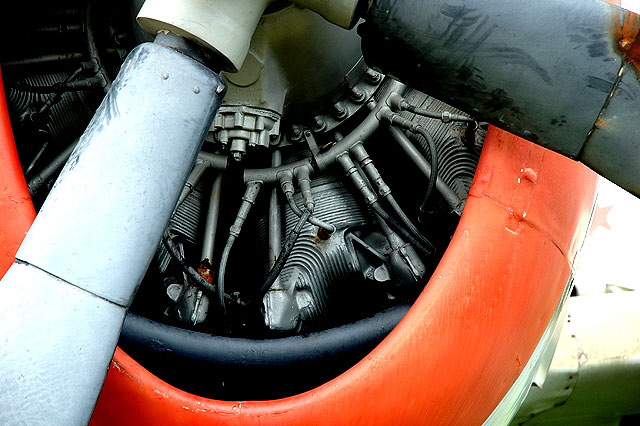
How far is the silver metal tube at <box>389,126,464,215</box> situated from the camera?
3066 mm

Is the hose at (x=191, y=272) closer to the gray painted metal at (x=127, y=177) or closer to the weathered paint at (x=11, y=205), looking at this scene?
the weathered paint at (x=11, y=205)

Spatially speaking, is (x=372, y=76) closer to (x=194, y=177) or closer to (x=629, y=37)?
(x=194, y=177)

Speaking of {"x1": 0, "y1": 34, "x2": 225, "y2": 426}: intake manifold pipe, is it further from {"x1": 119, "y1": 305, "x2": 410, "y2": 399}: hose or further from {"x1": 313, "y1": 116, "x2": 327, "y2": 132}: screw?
{"x1": 313, "y1": 116, "x2": 327, "y2": 132}: screw

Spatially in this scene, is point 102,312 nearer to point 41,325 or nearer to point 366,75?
point 41,325

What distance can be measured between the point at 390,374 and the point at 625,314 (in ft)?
9.12

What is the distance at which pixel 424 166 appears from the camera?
320cm

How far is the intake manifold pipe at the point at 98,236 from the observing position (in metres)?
1.94

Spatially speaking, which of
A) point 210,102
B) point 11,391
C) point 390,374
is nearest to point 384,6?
point 210,102

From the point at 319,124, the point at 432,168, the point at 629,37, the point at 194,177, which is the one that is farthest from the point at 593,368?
the point at 629,37

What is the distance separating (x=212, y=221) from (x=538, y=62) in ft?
4.91

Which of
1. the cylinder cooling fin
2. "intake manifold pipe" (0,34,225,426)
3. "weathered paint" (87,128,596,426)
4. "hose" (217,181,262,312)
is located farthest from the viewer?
"hose" (217,181,262,312)

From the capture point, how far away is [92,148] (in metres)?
2.11

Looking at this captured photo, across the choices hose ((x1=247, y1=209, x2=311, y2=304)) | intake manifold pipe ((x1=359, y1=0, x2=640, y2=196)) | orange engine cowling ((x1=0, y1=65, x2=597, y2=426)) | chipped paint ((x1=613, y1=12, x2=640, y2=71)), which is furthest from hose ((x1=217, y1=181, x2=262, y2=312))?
chipped paint ((x1=613, y1=12, x2=640, y2=71))

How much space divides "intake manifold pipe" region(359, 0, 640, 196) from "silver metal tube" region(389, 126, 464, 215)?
2.26ft
